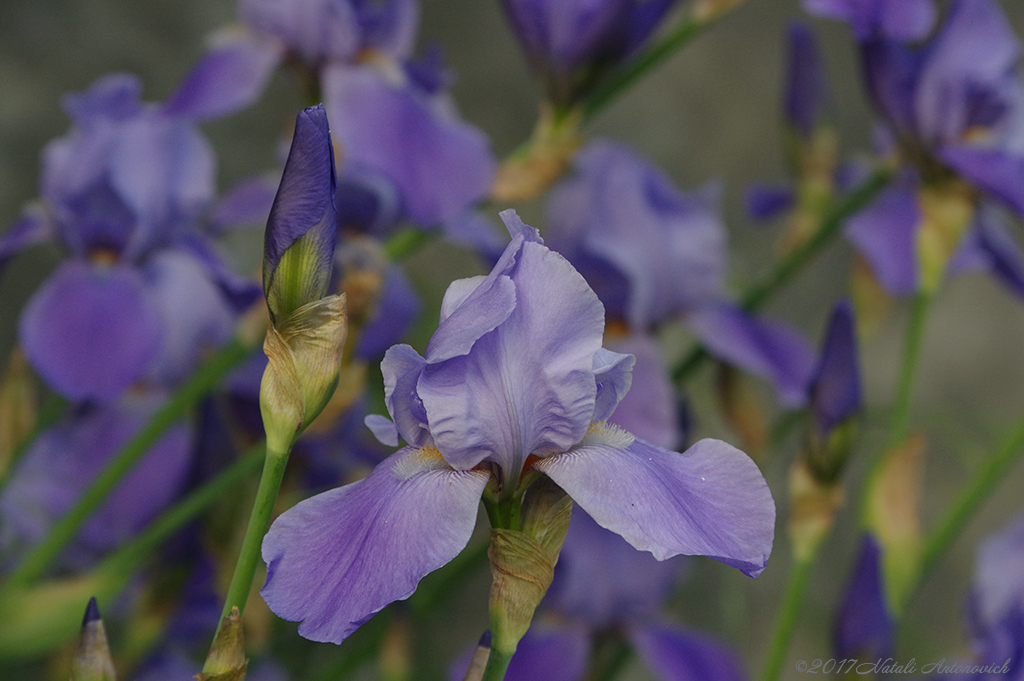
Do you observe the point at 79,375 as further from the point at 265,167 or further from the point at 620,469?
the point at 265,167

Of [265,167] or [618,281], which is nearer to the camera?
Result: [618,281]

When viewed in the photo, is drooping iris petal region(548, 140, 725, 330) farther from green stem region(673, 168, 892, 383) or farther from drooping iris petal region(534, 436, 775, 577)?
drooping iris petal region(534, 436, 775, 577)

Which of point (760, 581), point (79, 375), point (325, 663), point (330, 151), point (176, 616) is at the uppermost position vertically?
point (330, 151)

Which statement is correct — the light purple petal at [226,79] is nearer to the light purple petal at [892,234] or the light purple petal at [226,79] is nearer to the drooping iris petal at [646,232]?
the drooping iris petal at [646,232]

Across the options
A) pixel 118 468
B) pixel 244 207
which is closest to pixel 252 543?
pixel 118 468

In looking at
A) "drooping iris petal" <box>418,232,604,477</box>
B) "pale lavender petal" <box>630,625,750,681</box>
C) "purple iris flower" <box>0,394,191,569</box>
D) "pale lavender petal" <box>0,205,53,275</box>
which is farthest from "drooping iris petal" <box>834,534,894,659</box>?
"pale lavender petal" <box>0,205,53,275</box>

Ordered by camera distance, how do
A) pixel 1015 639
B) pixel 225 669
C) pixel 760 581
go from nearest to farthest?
pixel 225 669 < pixel 1015 639 < pixel 760 581

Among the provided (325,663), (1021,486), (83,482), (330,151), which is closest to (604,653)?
(325,663)
